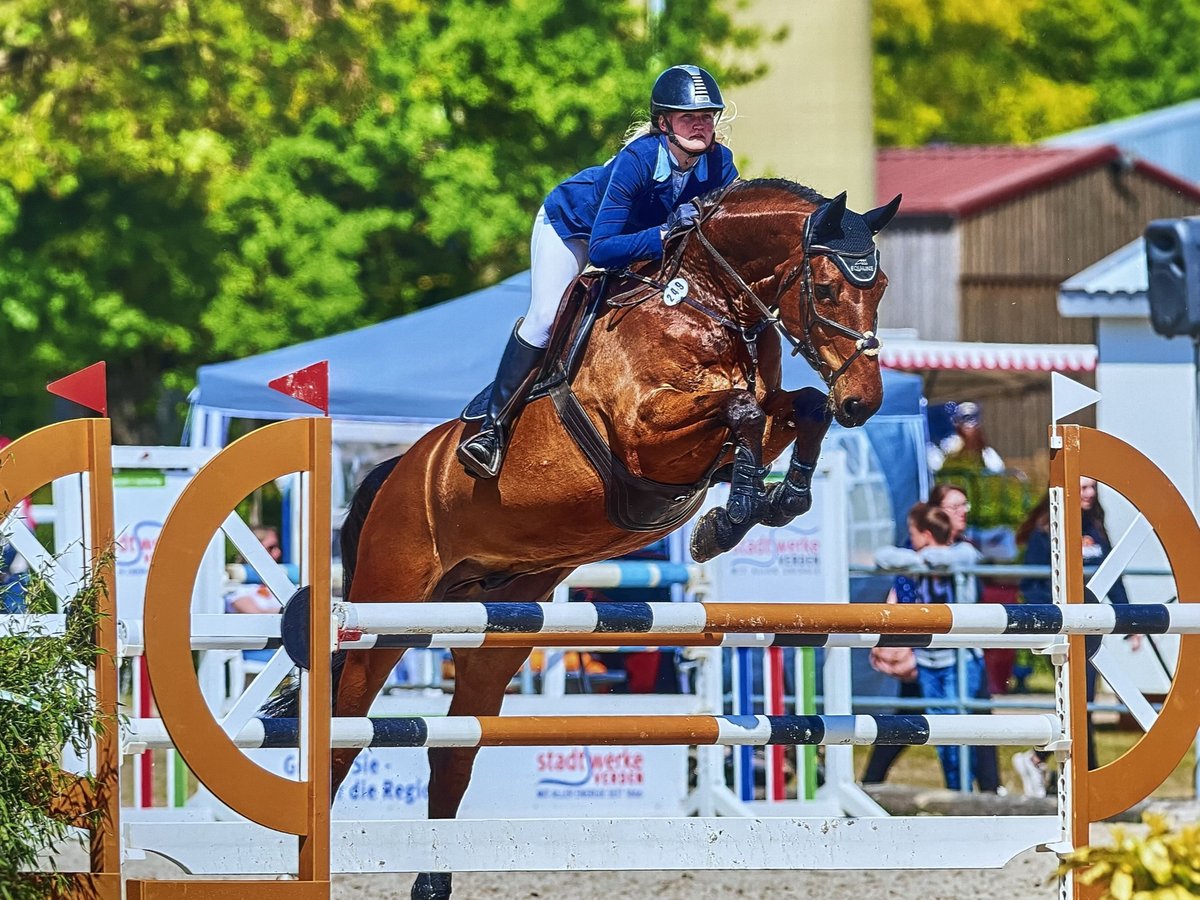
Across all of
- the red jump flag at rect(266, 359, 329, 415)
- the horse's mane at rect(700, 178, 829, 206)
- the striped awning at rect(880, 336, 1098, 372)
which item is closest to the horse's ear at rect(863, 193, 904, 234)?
the horse's mane at rect(700, 178, 829, 206)

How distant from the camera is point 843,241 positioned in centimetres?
432

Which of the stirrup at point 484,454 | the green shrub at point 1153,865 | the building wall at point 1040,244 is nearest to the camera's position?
the green shrub at point 1153,865

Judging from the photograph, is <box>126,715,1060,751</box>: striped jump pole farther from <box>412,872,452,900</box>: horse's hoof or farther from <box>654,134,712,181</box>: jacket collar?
<box>654,134,712,181</box>: jacket collar

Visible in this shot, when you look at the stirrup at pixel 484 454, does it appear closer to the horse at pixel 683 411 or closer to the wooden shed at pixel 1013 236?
the horse at pixel 683 411

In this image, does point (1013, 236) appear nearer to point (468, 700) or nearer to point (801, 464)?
point (468, 700)

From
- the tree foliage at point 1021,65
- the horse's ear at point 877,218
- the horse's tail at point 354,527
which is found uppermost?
the tree foliage at point 1021,65

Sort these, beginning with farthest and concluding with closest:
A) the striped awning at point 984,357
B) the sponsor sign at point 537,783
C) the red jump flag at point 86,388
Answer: the striped awning at point 984,357, the sponsor sign at point 537,783, the red jump flag at point 86,388

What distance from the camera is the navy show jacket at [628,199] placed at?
458 centimetres

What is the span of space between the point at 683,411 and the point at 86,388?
147cm

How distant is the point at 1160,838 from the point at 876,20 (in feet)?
97.3

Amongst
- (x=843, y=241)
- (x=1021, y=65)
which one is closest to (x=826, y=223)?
(x=843, y=241)

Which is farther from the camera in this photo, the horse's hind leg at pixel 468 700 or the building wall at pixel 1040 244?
the building wall at pixel 1040 244

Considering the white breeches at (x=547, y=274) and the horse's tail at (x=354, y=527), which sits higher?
the white breeches at (x=547, y=274)

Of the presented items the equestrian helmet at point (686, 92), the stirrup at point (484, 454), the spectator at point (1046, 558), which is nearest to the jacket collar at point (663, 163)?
the equestrian helmet at point (686, 92)
